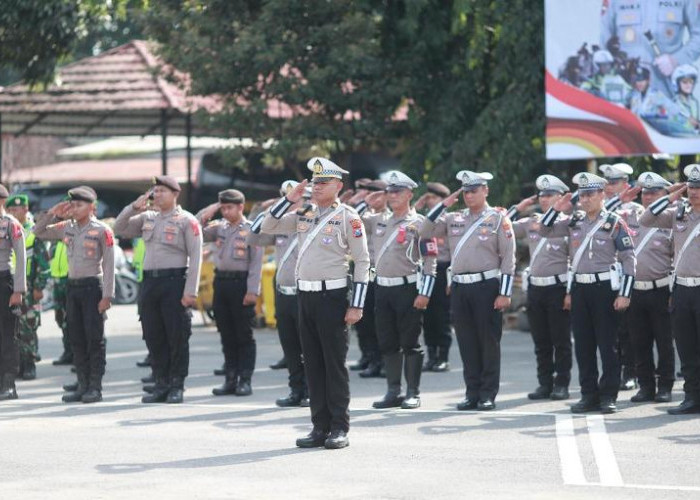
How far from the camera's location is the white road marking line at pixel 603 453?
9.27 m

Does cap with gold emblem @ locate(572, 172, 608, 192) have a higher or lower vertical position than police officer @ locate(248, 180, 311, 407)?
higher

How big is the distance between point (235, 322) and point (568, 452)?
191 inches

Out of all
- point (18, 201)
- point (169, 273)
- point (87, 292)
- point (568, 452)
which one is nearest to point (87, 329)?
point (87, 292)

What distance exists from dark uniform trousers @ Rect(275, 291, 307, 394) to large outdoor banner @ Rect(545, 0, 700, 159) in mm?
6869

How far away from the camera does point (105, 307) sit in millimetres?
13305

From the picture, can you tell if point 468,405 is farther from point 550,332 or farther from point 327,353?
point 327,353

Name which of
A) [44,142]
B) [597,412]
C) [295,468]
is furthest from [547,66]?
[44,142]

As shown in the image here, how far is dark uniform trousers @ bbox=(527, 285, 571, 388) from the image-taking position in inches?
527

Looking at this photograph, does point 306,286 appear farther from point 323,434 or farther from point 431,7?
point 431,7

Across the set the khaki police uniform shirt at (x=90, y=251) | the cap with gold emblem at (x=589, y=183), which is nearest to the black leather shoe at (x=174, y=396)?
the khaki police uniform shirt at (x=90, y=251)

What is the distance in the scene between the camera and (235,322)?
14.3 metres

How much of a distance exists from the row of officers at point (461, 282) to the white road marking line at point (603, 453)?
24.5 inches

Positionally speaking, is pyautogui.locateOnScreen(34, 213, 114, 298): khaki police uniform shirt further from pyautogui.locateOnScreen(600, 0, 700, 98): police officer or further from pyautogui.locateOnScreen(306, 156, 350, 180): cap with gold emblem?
pyautogui.locateOnScreen(600, 0, 700, 98): police officer

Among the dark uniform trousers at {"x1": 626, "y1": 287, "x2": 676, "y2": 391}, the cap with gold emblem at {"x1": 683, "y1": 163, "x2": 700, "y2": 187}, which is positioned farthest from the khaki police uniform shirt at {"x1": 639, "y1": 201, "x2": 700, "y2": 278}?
the dark uniform trousers at {"x1": 626, "y1": 287, "x2": 676, "y2": 391}
